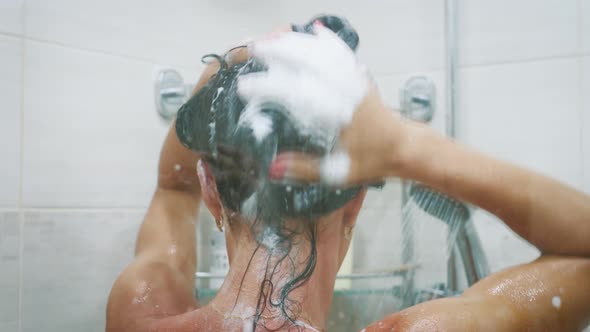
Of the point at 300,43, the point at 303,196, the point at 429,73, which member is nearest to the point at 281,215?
the point at 303,196

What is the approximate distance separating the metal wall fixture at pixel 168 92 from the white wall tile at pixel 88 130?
0.01 metres

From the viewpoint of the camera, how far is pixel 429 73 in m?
0.68

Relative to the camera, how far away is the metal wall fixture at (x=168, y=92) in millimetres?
690

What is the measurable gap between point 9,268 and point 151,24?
1.14ft

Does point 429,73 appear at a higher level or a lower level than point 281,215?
higher

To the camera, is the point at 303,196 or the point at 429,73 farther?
the point at 429,73

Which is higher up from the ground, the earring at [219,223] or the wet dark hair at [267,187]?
the wet dark hair at [267,187]

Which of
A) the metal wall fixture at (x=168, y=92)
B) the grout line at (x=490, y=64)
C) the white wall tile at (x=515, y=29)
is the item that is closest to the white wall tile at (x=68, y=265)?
the metal wall fixture at (x=168, y=92)

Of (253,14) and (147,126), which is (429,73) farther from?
(147,126)

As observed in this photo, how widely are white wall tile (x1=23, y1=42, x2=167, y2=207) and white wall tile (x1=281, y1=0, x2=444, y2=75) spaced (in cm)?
22

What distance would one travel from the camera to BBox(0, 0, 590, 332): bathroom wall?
639 millimetres

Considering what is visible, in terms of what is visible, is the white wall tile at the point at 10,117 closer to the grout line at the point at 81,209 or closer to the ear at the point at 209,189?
the grout line at the point at 81,209

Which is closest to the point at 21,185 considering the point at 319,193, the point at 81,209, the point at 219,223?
the point at 81,209

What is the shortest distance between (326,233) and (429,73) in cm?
27
